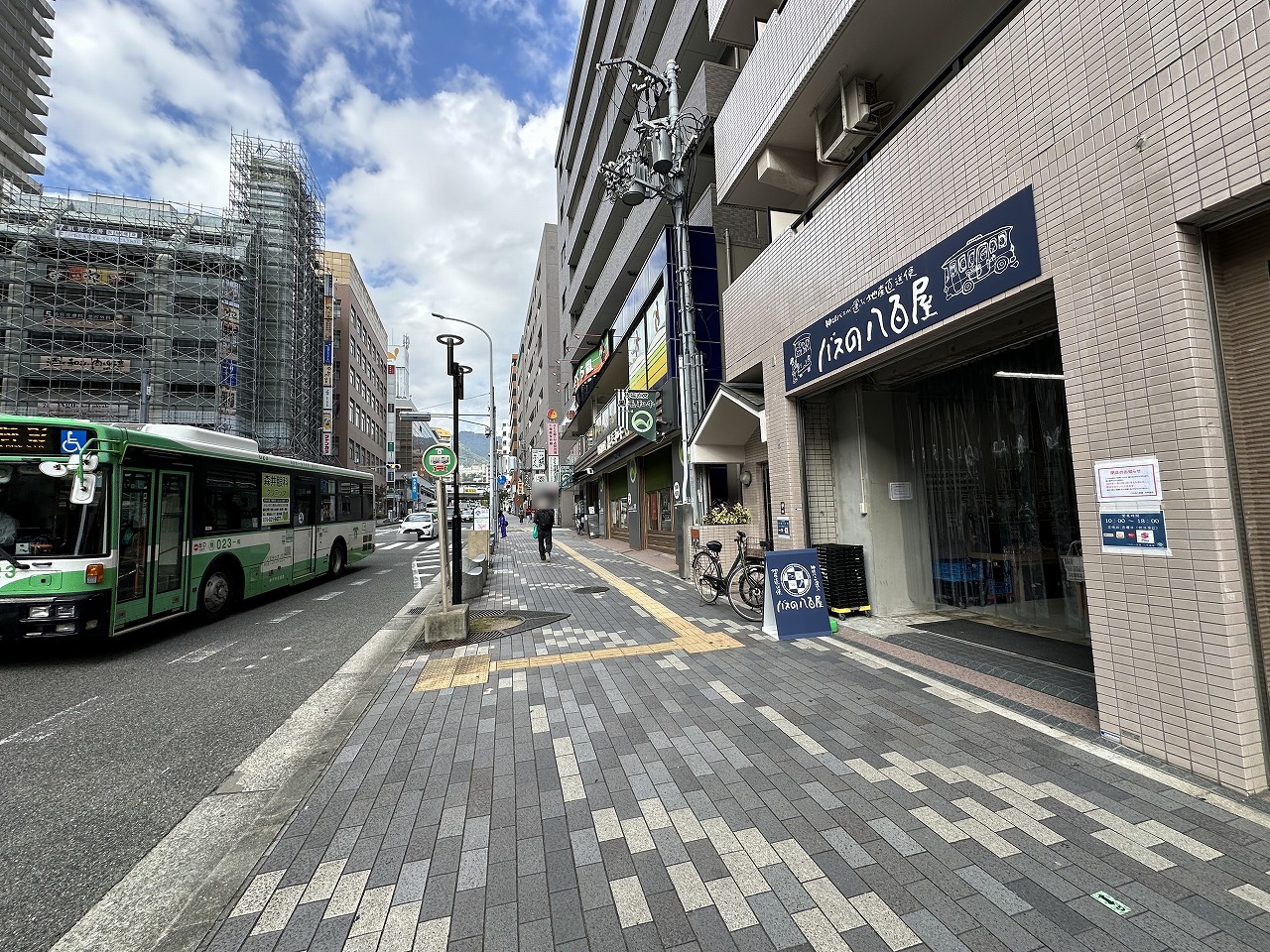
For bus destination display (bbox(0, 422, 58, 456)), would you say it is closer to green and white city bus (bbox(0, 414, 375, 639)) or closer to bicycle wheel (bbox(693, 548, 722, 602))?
green and white city bus (bbox(0, 414, 375, 639))

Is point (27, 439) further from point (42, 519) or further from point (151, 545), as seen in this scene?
point (151, 545)

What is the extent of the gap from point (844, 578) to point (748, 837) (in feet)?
16.1

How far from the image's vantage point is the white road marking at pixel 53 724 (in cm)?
413

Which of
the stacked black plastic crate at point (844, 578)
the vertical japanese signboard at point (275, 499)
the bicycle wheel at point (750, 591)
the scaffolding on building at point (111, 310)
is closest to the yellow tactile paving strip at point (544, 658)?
the bicycle wheel at point (750, 591)

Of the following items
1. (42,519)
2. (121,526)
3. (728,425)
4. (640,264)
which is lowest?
(121,526)

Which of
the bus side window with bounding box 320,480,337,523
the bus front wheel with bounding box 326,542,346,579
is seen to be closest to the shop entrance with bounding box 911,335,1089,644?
the bus side window with bounding box 320,480,337,523

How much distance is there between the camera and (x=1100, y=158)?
3.45 meters

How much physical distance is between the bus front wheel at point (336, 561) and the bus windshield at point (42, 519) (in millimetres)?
7006

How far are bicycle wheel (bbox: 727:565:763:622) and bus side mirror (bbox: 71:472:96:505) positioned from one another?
798 cm

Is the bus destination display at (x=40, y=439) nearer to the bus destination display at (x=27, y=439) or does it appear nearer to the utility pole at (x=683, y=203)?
the bus destination display at (x=27, y=439)

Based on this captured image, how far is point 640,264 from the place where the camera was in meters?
20.6

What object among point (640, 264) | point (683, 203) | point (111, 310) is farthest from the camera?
point (111, 310)

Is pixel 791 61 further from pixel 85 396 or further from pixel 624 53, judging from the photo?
pixel 85 396

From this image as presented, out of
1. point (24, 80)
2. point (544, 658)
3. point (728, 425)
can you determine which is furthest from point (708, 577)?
point (24, 80)
